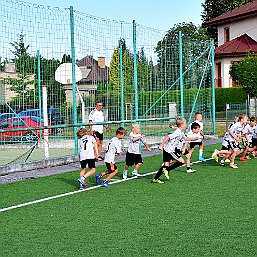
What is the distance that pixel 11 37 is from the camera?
1567 centimetres

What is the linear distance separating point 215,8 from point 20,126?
53.7m

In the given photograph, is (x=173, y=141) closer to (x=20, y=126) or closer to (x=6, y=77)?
(x=6, y=77)

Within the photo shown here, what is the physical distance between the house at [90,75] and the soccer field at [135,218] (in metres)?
5.59

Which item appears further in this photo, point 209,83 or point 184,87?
point 209,83

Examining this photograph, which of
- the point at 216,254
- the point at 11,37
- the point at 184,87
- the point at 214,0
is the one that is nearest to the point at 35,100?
the point at 11,37

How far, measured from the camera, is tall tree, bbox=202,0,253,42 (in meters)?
67.8

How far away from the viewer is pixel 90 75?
1906 cm

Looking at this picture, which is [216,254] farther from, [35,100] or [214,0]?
[214,0]

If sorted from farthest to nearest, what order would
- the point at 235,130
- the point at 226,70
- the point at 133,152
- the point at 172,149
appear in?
the point at 226,70, the point at 235,130, the point at 133,152, the point at 172,149

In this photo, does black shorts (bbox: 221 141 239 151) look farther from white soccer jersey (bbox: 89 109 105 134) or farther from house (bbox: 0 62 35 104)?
house (bbox: 0 62 35 104)

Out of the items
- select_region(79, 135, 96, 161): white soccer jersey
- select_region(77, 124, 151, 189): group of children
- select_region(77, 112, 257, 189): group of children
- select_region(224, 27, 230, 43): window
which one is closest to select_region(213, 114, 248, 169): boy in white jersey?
select_region(77, 112, 257, 189): group of children

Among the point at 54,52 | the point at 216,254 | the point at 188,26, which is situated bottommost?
the point at 216,254

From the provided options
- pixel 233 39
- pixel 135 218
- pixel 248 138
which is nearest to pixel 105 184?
pixel 135 218

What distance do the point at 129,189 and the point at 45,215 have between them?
2886mm
